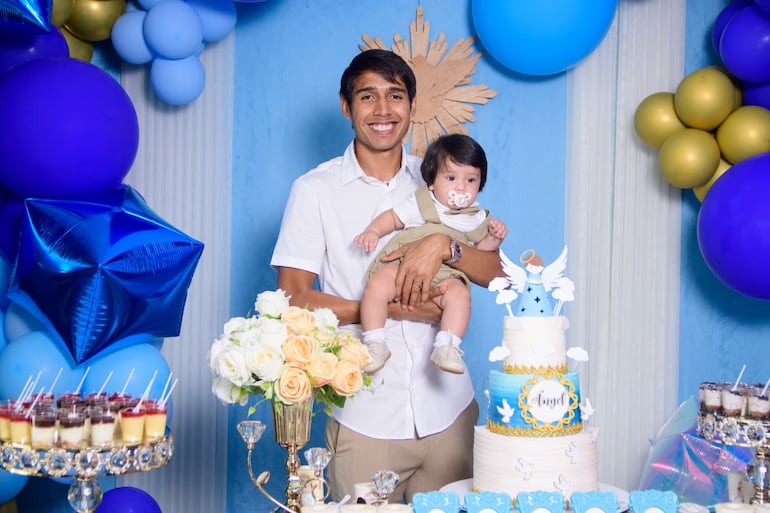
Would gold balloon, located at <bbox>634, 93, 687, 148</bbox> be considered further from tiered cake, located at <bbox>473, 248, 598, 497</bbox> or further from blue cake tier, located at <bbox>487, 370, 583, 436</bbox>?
blue cake tier, located at <bbox>487, 370, 583, 436</bbox>

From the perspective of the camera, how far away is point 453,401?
272cm

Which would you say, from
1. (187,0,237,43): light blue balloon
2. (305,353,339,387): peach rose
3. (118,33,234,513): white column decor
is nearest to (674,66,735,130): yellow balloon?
(187,0,237,43): light blue balloon

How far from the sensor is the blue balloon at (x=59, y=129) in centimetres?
294

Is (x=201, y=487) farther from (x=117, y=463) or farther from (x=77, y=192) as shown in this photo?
(x=117, y=463)

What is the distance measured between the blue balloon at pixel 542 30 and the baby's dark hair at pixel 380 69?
115cm

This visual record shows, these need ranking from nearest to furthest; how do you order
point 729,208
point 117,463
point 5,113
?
point 117,463
point 5,113
point 729,208

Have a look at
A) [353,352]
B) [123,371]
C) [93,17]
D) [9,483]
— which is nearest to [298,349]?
[353,352]

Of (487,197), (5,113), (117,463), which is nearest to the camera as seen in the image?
(117,463)

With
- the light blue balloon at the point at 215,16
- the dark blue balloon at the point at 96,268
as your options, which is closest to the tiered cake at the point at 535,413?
the dark blue balloon at the point at 96,268

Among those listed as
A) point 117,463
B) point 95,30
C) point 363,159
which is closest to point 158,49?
point 95,30

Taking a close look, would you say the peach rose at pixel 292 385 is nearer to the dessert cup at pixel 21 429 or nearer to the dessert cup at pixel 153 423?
the dessert cup at pixel 153 423

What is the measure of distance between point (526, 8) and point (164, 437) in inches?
97.0

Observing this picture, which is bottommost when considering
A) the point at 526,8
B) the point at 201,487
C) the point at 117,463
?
the point at 201,487

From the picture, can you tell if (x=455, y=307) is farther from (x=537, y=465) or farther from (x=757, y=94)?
(x=757, y=94)
